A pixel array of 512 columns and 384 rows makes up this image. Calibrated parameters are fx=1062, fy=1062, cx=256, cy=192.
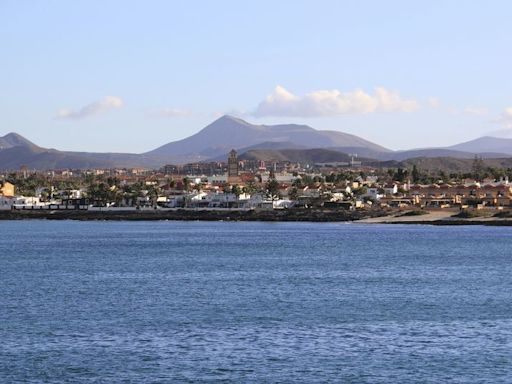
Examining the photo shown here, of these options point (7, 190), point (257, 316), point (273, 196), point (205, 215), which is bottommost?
point (257, 316)

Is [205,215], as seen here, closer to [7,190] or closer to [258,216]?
[258,216]

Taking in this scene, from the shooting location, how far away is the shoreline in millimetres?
121025

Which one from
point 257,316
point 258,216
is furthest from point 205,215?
point 257,316

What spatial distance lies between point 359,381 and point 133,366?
231 inches

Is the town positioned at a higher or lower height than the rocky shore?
higher

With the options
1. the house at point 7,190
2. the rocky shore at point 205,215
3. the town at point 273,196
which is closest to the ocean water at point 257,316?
the rocky shore at point 205,215

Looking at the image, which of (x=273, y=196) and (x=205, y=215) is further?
(x=273, y=196)

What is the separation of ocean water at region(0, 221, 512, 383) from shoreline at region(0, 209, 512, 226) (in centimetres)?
4925

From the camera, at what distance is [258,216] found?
441 feet

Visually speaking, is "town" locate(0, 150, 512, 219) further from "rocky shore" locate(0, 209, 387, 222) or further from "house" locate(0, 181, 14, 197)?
"rocky shore" locate(0, 209, 387, 222)

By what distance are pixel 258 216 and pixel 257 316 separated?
323 feet

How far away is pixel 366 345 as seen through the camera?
30.1 m

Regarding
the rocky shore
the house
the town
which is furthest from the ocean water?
the house

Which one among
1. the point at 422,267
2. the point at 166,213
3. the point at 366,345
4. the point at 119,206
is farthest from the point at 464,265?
the point at 119,206
